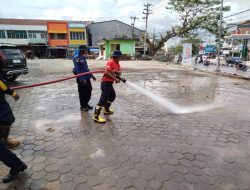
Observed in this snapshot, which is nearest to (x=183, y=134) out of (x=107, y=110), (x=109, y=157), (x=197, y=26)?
(x=109, y=157)

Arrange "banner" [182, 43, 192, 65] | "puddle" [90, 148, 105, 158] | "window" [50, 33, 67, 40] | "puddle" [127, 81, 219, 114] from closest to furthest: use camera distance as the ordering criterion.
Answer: "puddle" [90, 148, 105, 158], "puddle" [127, 81, 219, 114], "banner" [182, 43, 192, 65], "window" [50, 33, 67, 40]

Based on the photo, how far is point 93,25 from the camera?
2029 inches

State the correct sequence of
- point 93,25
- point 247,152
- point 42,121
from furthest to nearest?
point 93,25 < point 42,121 < point 247,152

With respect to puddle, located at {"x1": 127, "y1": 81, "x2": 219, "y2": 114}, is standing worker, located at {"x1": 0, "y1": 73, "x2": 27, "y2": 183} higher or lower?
higher

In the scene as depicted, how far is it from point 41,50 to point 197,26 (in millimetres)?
32656

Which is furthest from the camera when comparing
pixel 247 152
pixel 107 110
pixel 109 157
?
pixel 107 110

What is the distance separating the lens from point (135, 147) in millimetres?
3750

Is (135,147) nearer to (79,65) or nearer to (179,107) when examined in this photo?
(79,65)

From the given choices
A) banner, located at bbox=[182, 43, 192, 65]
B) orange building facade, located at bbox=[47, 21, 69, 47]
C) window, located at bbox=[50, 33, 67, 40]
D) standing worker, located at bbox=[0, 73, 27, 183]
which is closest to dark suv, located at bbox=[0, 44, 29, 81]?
standing worker, located at bbox=[0, 73, 27, 183]

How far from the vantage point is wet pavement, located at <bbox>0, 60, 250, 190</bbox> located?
2826 mm

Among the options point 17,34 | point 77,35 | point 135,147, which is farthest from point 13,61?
point 17,34

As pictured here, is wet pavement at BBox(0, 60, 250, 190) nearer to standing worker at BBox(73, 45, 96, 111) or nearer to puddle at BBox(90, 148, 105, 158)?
puddle at BBox(90, 148, 105, 158)

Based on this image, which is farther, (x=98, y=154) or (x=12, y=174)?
(x=98, y=154)

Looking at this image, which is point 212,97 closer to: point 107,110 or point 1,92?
point 107,110
